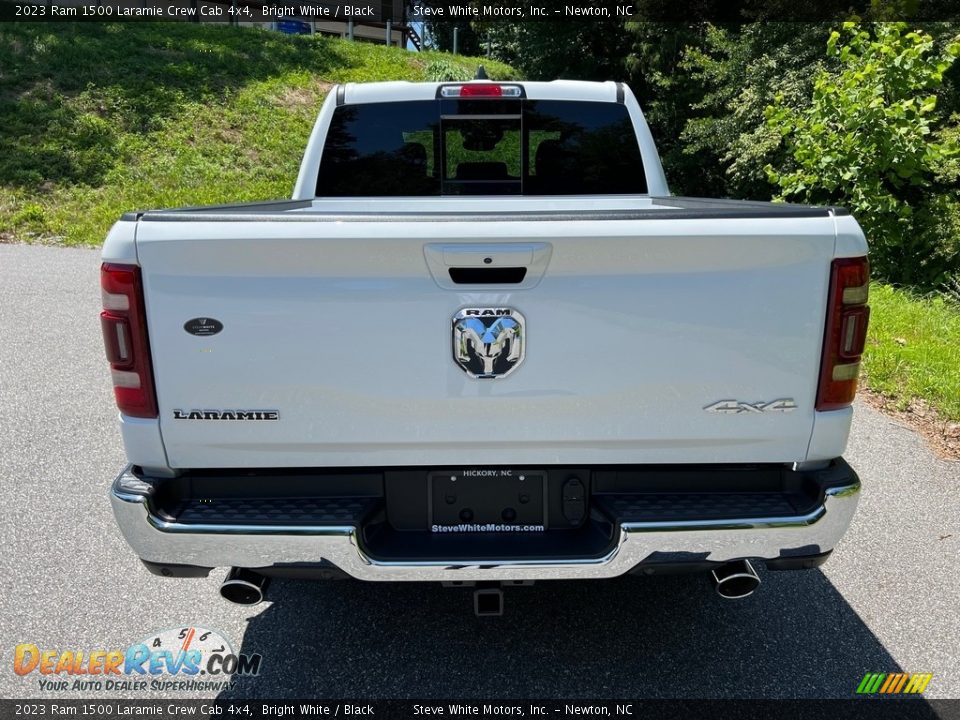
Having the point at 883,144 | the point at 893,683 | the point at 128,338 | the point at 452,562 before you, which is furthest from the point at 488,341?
the point at 883,144

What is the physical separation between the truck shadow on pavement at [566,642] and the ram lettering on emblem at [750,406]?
1114mm

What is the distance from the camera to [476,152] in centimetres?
451

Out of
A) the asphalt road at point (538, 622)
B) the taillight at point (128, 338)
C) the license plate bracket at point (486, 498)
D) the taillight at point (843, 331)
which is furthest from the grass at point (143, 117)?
the taillight at point (843, 331)

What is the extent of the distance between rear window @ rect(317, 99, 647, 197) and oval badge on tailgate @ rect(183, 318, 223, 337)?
2.30 meters

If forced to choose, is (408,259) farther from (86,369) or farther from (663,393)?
(86,369)

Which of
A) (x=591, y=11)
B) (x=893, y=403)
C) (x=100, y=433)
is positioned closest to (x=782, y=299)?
(x=893, y=403)

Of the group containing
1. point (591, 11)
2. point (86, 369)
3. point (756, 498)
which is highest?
point (591, 11)

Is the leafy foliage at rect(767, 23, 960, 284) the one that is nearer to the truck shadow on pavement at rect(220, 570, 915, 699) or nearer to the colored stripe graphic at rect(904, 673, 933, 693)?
the truck shadow on pavement at rect(220, 570, 915, 699)

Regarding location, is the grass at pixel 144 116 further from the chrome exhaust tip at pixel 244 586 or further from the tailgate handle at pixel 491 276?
the tailgate handle at pixel 491 276

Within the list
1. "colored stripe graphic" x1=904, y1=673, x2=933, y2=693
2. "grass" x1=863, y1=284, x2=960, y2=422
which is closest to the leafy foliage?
"grass" x1=863, y1=284, x2=960, y2=422

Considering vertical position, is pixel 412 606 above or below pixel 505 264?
below

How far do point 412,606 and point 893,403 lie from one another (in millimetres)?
4286

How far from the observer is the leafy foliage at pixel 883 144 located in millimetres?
8516

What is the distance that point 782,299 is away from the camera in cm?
231
